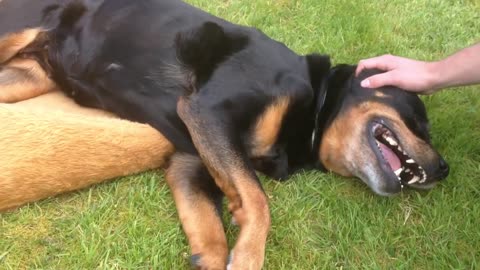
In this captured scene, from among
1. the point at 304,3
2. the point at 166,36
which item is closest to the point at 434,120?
the point at 304,3

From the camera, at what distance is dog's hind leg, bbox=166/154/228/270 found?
2713 mm

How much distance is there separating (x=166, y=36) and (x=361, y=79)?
46.5 inches

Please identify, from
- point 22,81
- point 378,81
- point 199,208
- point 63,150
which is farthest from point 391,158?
point 22,81

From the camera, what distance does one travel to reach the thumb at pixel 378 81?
123 inches

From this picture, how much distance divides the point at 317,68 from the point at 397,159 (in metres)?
0.72

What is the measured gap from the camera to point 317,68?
10.8 ft

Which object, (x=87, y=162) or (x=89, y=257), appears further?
(x=87, y=162)

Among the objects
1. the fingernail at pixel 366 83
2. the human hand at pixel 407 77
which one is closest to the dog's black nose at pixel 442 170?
the human hand at pixel 407 77

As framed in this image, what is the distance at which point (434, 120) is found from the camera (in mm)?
3619

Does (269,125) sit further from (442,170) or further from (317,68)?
(442,170)

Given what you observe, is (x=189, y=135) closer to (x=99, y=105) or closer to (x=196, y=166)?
(x=196, y=166)

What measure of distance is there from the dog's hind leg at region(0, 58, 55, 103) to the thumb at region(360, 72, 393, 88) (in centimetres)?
202

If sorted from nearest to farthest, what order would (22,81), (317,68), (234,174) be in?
(234,174)
(317,68)
(22,81)

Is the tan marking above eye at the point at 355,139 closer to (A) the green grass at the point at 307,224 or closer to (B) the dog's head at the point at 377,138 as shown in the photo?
(B) the dog's head at the point at 377,138
